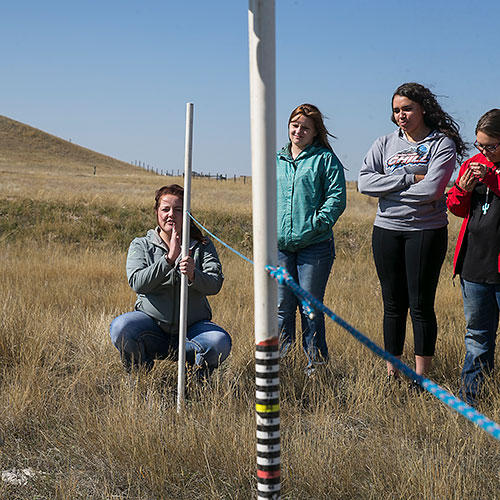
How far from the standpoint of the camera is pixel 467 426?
122 inches

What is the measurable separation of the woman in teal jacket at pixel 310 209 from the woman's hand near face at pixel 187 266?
3.11ft

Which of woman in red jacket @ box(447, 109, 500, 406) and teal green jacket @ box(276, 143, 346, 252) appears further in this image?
teal green jacket @ box(276, 143, 346, 252)

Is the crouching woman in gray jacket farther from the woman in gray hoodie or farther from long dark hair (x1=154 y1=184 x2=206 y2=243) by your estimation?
the woman in gray hoodie

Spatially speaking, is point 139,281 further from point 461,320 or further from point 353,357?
point 461,320

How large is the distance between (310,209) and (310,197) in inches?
3.5

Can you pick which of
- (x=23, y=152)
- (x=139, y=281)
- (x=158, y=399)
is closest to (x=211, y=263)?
(x=139, y=281)

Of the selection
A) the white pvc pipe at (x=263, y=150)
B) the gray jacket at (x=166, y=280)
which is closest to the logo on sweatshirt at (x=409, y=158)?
the gray jacket at (x=166, y=280)

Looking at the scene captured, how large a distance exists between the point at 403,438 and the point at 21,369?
8.03 ft

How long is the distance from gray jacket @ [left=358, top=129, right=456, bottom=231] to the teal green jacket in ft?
0.97

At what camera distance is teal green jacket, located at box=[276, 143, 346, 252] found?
421cm

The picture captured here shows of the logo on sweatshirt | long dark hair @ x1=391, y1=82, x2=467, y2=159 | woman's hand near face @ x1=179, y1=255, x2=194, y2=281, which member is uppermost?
long dark hair @ x1=391, y1=82, x2=467, y2=159

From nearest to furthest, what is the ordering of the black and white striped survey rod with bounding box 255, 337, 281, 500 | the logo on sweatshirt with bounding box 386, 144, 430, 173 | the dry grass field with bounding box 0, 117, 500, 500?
the black and white striped survey rod with bounding box 255, 337, 281, 500
the dry grass field with bounding box 0, 117, 500, 500
the logo on sweatshirt with bounding box 386, 144, 430, 173

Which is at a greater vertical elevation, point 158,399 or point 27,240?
point 27,240

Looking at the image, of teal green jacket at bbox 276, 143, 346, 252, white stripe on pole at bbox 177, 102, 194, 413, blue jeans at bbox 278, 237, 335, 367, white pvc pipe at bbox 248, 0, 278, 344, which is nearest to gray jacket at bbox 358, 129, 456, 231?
teal green jacket at bbox 276, 143, 346, 252
